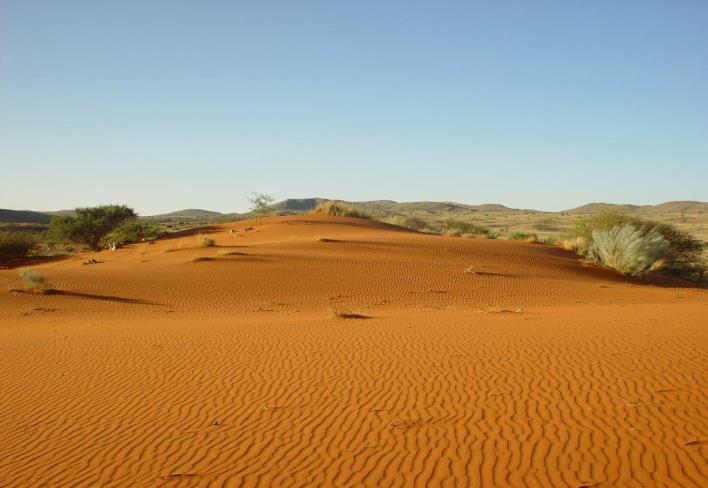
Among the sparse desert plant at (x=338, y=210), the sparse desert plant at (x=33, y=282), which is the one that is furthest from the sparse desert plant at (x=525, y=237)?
the sparse desert plant at (x=33, y=282)

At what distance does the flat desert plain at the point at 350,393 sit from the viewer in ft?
Answer: 17.6

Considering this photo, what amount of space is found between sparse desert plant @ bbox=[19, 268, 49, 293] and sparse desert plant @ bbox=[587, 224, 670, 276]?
2220 centimetres

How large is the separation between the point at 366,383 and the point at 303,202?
167235mm

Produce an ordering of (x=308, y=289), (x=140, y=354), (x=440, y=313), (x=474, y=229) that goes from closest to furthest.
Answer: (x=140, y=354)
(x=440, y=313)
(x=308, y=289)
(x=474, y=229)

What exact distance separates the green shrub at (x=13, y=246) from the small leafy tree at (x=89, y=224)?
4823 millimetres

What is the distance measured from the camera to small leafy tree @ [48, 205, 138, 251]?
3919cm

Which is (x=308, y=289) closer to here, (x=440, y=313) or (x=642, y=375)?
(x=440, y=313)

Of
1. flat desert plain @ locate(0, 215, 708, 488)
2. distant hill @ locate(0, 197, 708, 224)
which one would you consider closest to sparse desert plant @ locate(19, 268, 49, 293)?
flat desert plain @ locate(0, 215, 708, 488)

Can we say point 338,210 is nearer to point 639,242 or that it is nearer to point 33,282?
point 639,242

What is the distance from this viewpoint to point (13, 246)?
31969mm

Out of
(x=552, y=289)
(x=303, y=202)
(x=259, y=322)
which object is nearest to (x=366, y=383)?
(x=259, y=322)

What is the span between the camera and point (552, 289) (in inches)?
778

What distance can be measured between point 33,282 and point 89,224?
24.8m

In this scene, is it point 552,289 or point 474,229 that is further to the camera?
point 474,229
